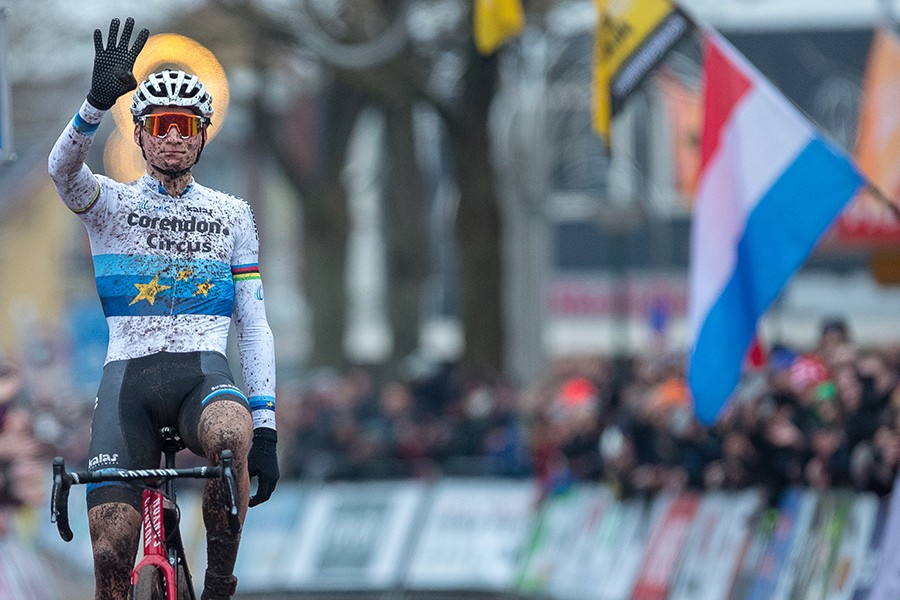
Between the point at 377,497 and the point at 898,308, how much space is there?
27871mm

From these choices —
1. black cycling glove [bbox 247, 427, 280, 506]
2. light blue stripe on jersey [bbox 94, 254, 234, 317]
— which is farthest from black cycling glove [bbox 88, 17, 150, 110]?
black cycling glove [bbox 247, 427, 280, 506]

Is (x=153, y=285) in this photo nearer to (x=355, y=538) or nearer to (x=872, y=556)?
(x=872, y=556)

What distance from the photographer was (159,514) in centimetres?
761

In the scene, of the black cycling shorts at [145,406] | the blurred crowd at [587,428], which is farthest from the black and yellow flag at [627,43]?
the black cycling shorts at [145,406]

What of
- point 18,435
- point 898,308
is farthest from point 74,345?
point 18,435

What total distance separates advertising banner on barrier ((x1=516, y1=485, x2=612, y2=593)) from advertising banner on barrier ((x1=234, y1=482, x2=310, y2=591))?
8.89 ft

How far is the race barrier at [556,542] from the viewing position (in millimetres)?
12312

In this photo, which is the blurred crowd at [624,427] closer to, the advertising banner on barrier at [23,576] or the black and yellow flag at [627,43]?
the black and yellow flag at [627,43]

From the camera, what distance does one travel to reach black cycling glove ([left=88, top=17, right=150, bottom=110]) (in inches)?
293

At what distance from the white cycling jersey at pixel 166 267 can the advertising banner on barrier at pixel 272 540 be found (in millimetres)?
11367

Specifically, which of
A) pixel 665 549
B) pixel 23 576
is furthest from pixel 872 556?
pixel 23 576

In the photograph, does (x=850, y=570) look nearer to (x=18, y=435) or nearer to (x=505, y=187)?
(x=18, y=435)

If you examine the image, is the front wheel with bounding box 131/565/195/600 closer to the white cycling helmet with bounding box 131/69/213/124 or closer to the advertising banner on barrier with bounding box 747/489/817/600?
the white cycling helmet with bounding box 131/69/213/124

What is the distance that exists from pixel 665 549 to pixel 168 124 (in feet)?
26.9
